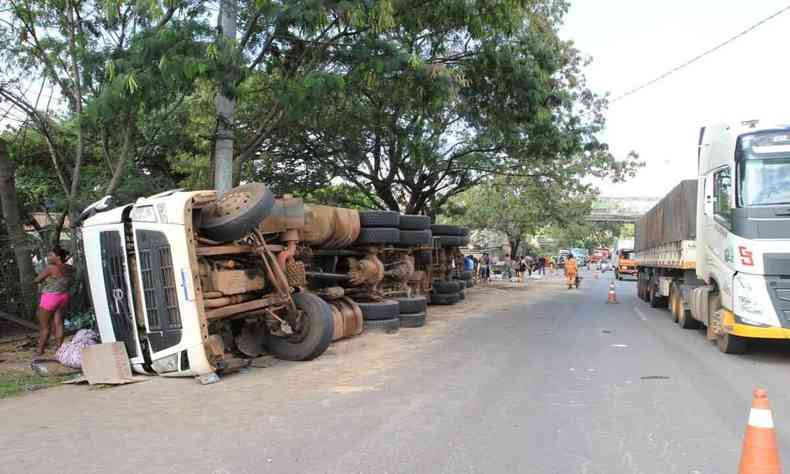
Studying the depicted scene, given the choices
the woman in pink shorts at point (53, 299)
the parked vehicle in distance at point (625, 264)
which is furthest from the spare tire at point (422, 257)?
the parked vehicle in distance at point (625, 264)

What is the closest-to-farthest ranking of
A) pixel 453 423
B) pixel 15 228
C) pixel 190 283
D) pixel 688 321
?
pixel 453 423 < pixel 190 283 < pixel 15 228 < pixel 688 321

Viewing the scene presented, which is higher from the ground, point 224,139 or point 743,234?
point 224,139

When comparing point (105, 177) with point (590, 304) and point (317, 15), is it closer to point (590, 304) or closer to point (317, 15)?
point (317, 15)

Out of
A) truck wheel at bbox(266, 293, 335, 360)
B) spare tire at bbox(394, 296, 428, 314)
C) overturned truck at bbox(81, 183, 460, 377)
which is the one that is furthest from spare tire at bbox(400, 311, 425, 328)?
truck wheel at bbox(266, 293, 335, 360)

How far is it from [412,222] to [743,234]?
6.59m

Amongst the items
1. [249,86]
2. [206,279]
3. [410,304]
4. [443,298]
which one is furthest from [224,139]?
[443,298]

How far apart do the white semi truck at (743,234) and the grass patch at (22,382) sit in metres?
9.13

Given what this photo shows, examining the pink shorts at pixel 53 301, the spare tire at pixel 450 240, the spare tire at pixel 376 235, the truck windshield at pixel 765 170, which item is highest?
the truck windshield at pixel 765 170

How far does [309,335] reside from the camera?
8906mm

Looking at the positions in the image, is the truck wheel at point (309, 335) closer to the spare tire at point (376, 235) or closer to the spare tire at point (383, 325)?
the spare tire at point (383, 325)

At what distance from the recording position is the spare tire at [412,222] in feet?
44.4

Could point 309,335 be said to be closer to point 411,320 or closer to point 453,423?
point 453,423

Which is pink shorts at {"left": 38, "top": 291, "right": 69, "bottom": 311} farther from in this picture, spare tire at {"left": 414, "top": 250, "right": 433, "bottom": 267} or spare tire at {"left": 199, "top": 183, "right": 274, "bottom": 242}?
spare tire at {"left": 414, "top": 250, "right": 433, "bottom": 267}

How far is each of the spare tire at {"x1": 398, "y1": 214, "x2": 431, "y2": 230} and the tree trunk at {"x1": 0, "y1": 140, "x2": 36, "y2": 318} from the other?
6.94 meters
